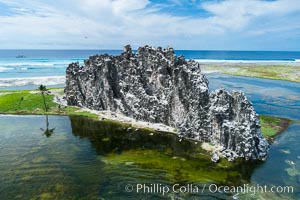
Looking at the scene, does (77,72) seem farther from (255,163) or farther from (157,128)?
(255,163)

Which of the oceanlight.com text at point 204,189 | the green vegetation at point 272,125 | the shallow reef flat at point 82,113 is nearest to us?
the oceanlight.com text at point 204,189

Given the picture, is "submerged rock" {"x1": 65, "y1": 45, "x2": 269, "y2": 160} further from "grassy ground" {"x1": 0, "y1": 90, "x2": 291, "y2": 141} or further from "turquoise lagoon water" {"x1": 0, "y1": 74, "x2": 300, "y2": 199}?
"grassy ground" {"x1": 0, "y1": 90, "x2": 291, "y2": 141}

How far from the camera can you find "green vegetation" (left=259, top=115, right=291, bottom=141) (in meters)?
62.4

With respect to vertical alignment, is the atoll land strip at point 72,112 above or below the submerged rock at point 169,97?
below

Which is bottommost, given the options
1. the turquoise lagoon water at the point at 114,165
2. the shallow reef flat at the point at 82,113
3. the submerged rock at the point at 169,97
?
the turquoise lagoon water at the point at 114,165

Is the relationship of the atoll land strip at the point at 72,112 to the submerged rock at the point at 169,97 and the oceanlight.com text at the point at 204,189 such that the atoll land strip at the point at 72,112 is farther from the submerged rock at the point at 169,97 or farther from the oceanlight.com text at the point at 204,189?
the oceanlight.com text at the point at 204,189

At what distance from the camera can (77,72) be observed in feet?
292

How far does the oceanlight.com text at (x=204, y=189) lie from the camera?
3906 centimetres

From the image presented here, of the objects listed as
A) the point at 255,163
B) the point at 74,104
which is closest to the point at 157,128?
the point at 255,163

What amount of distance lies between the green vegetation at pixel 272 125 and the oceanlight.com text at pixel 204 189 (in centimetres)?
2115

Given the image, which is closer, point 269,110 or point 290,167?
point 290,167

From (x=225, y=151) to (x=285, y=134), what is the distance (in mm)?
20296

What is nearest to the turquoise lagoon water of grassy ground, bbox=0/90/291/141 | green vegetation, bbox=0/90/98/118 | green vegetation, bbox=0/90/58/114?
grassy ground, bbox=0/90/291/141

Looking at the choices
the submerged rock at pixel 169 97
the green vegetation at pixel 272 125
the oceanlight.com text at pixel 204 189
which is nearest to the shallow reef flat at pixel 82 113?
the green vegetation at pixel 272 125
